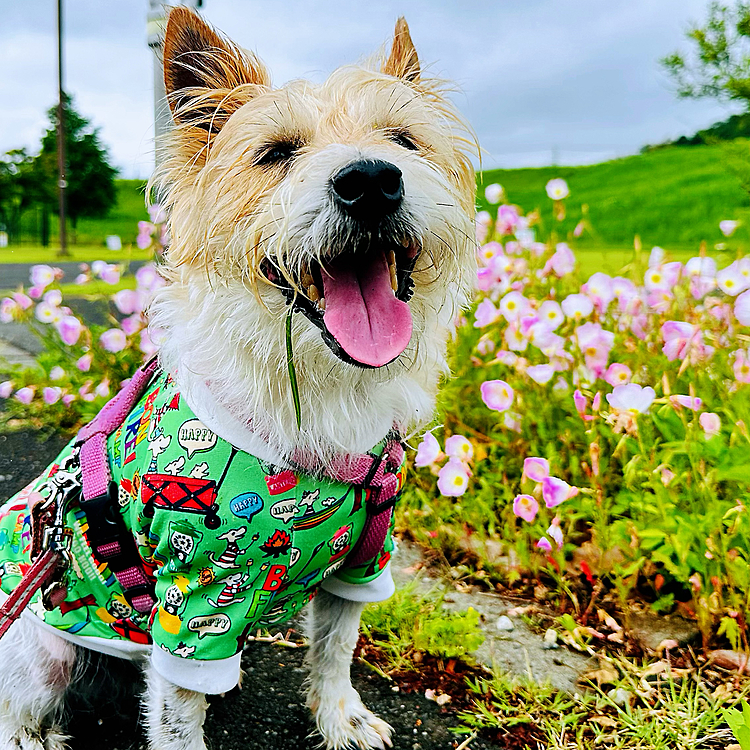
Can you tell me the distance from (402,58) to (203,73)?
55 cm

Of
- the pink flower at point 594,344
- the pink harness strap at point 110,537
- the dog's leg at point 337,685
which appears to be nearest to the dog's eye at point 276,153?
the pink harness strap at point 110,537

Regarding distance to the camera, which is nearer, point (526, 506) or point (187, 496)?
point (187, 496)

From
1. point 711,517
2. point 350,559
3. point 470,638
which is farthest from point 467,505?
point 350,559

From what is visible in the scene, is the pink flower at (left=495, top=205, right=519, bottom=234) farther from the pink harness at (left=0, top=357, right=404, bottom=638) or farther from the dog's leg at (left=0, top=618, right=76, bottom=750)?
the dog's leg at (left=0, top=618, right=76, bottom=750)

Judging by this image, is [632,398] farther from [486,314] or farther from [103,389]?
[103,389]

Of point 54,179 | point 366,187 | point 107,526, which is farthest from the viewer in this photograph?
point 54,179

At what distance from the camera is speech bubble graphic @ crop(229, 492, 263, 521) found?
1.56 metres

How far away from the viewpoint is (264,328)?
1.66 meters

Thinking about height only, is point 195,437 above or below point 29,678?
above

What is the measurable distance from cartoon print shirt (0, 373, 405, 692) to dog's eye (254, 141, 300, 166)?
1.92 ft

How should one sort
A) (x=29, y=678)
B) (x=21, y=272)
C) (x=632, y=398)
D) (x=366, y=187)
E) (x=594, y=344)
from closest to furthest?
1. (x=366, y=187)
2. (x=29, y=678)
3. (x=632, y=398)
4. (x=594, y=344)
5. (x=21, y=272)

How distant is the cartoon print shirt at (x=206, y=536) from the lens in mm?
1571

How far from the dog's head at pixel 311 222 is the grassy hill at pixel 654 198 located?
6.54m

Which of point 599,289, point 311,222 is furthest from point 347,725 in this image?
point 599,289
